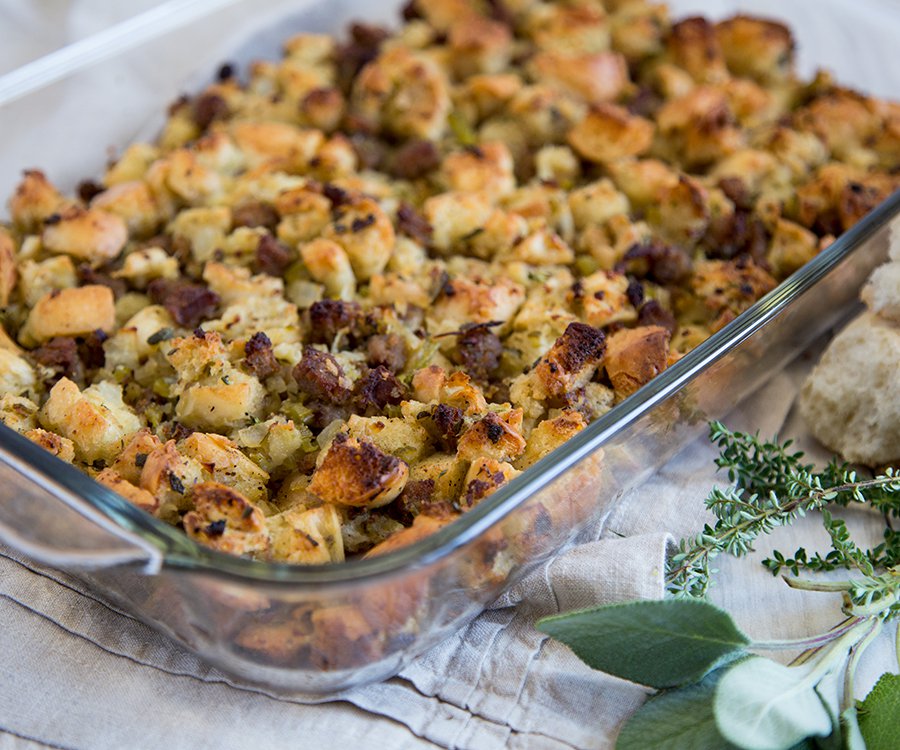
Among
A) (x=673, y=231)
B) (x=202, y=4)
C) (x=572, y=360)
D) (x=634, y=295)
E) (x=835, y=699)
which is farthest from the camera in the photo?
(x=202, y=4)

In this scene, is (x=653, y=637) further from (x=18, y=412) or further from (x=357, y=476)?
(x=18, y=412)

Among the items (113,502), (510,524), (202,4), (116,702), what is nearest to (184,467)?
(113,502)

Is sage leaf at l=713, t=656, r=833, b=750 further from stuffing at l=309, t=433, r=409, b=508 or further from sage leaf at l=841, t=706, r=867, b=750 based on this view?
stuffing at l=309, t=433, r=409, b=508

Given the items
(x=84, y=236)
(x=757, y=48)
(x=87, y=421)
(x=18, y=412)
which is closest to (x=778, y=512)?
(x=87, y=421)

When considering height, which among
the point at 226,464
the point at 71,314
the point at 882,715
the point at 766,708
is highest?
the point at 71,314

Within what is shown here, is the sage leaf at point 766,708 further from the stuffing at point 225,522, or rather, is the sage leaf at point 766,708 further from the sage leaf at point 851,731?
the stuffing at point 225,522

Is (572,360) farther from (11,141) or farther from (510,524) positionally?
(11,141)
